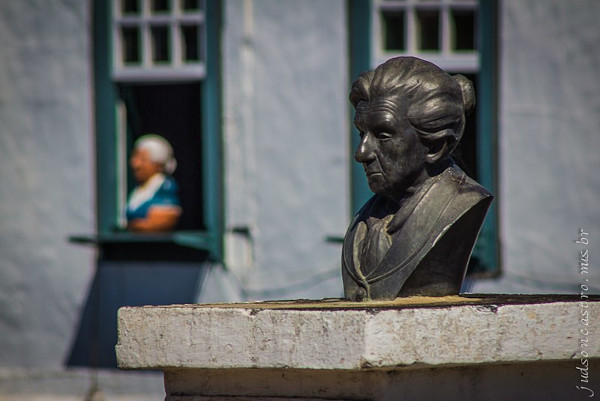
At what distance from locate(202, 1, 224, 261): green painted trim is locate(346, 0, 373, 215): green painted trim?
Result: 84cm

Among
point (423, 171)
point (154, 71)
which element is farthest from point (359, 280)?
point (154, 71)

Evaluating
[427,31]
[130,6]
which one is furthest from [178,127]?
[427,31]

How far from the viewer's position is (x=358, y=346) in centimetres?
440

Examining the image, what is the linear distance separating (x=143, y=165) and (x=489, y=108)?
2.22 m

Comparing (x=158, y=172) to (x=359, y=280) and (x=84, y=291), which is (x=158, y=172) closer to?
(x=84, y=291)

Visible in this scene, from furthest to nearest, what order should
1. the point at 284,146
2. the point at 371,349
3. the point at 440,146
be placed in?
the point at 284,146 → the point at 440,146 → the point at 371,349

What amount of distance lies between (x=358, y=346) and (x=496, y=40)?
184 inches

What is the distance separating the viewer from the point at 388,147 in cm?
522

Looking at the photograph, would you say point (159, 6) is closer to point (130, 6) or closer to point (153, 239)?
point (130, 6)

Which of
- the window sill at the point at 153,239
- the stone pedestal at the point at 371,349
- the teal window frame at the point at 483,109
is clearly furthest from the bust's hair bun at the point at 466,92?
the window sill at the point at 153,239

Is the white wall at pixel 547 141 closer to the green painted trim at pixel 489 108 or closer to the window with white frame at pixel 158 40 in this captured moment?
the green painted trim at pixel 489 108

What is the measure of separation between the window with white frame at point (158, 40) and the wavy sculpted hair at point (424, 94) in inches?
160

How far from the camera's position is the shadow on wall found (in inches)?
362

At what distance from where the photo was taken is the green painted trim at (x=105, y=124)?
9375 millimetres
